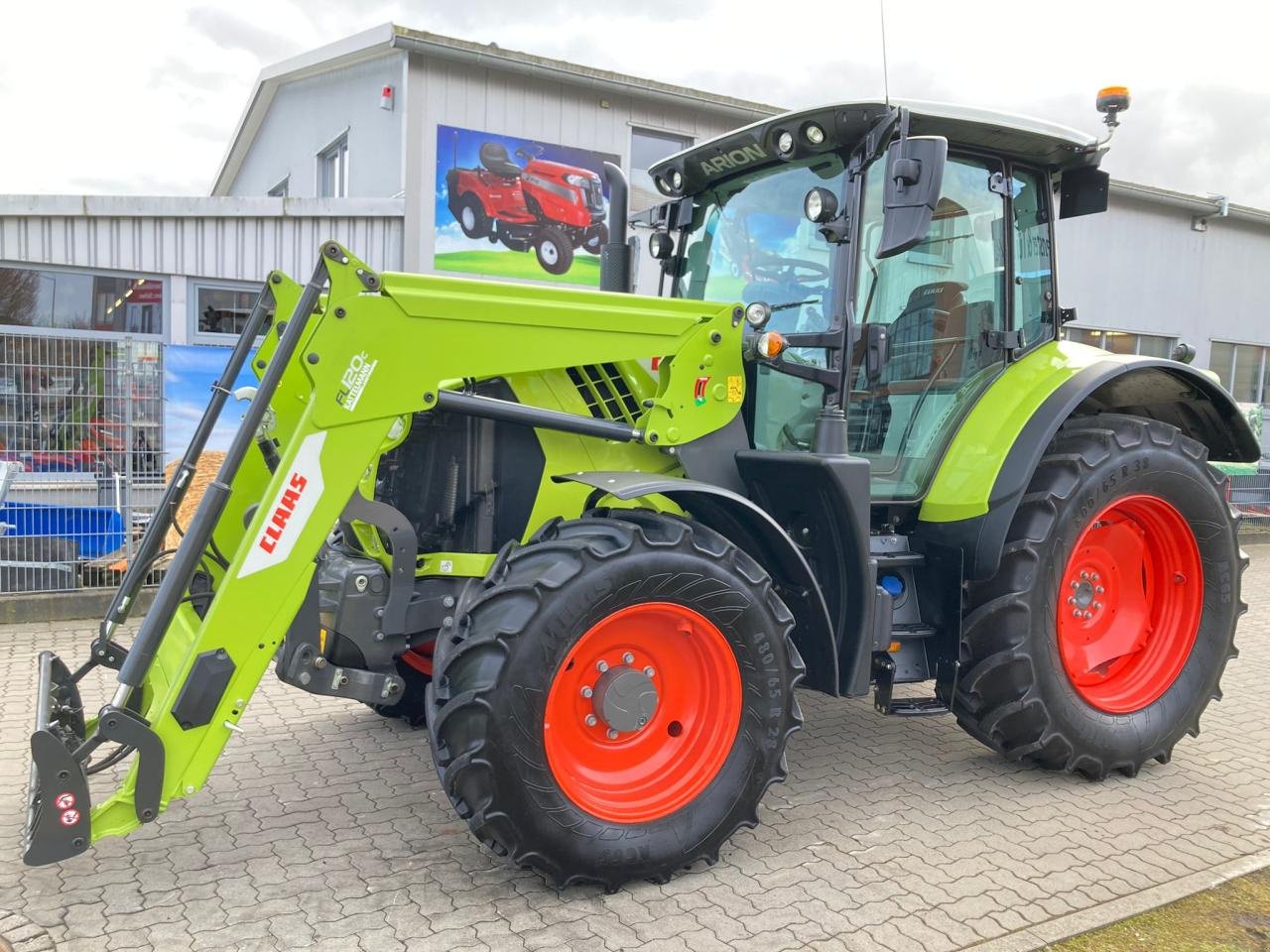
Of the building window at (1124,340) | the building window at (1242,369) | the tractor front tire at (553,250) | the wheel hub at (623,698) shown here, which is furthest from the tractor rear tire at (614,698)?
the building window at (1242,369)

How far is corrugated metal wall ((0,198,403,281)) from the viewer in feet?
32.4

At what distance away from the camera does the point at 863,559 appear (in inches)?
144

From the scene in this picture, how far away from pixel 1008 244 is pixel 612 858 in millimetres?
3031

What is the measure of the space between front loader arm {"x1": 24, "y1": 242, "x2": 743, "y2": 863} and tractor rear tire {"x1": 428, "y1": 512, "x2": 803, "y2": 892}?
52cm

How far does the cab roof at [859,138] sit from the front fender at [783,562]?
1414mm

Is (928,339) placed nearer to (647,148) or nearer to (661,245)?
(661,245)

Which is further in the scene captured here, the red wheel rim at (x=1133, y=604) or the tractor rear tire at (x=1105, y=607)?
the red wheel rim at (x=1133, y=604)

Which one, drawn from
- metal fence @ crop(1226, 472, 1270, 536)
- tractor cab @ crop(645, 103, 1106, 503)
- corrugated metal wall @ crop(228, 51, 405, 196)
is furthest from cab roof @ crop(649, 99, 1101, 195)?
metal fence @ crop(1226, 472, 1270, 536)

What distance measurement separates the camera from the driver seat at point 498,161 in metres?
11.2

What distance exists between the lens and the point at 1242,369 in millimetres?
17812

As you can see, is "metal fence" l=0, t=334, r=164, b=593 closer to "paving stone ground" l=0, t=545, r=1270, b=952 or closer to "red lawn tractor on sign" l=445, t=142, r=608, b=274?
"paving stone ground" l=0, t=545, r=1270, b=952

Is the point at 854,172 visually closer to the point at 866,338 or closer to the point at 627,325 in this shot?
the point at 866,338

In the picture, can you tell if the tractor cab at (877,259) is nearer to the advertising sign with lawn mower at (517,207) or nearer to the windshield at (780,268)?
the windshield at (780,268)

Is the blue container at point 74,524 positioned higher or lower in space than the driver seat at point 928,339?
lower
